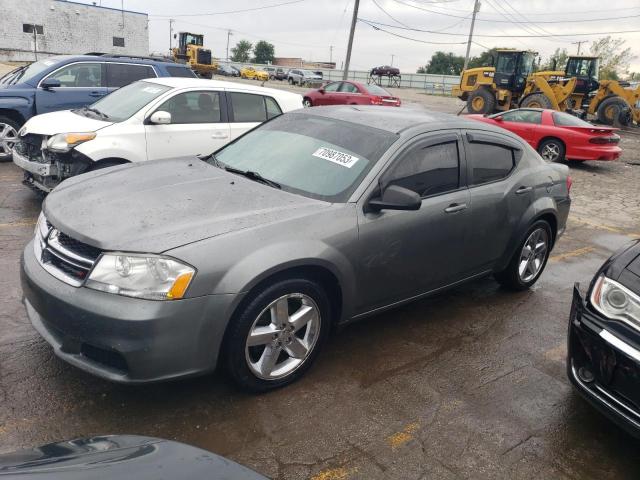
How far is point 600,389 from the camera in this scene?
9.22 feet

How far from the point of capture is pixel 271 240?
294 centimetres

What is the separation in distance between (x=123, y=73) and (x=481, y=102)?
1754 centimetres

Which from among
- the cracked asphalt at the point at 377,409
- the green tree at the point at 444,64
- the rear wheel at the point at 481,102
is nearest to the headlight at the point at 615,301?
the cracked asphalt at the point at 377,409

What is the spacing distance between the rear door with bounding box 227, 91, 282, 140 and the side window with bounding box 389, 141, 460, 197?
12.1ft

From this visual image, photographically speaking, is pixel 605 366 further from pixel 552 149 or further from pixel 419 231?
pixel 552 149

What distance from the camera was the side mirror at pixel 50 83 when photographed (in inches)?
331

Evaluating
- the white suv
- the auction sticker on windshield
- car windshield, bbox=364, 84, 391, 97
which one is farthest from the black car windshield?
car windshield, bbox=364, 84, 391, 97

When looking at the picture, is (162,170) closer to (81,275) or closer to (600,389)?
(81,275)

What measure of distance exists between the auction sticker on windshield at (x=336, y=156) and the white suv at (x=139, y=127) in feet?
10.3

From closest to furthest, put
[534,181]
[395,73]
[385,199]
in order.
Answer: [385,199] < [534,181] < [395,73]

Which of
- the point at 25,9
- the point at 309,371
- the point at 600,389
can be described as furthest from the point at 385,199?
the point at 25,9

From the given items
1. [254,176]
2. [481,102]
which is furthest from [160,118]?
[481,102]

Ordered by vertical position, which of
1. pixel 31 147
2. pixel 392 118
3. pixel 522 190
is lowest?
pixel 31 147

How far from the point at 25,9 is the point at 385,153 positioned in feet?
176
